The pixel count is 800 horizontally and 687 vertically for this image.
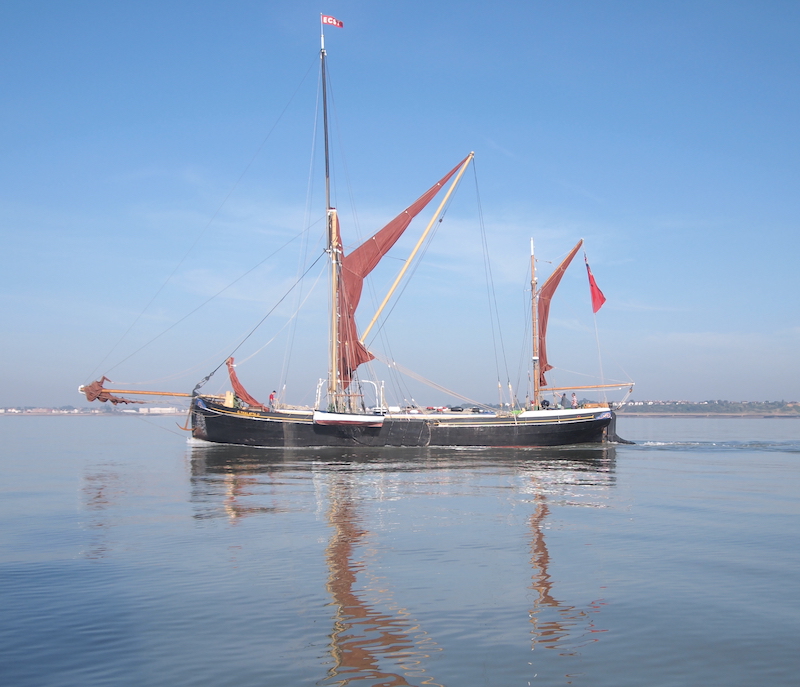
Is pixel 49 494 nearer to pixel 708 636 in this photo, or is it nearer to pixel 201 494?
pixel 201 494

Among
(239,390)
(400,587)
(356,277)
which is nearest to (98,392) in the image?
(239,390)

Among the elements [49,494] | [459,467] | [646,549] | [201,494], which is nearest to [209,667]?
[646,549]

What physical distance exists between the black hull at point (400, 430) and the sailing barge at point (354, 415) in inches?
2.9

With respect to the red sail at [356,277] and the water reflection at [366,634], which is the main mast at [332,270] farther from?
the water reflection at [366,634]

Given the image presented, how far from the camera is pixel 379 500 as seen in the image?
2523 centimetres

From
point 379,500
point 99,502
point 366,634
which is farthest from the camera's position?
point 379,500

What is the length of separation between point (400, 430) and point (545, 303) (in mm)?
17672

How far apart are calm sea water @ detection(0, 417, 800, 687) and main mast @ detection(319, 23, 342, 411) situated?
26.8 metres

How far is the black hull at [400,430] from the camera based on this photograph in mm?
52375

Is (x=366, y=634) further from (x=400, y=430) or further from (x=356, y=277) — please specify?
(x=356, y=277)

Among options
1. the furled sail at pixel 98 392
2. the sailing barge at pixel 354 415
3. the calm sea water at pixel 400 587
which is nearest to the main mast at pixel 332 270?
the sailing barge at pixel 354 415

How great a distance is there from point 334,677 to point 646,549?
10147mm

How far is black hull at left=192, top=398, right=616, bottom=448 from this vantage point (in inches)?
2062

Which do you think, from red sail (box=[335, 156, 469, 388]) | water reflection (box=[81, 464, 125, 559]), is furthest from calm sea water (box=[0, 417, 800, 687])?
red sail (box=[335, 156, 469, 388])
